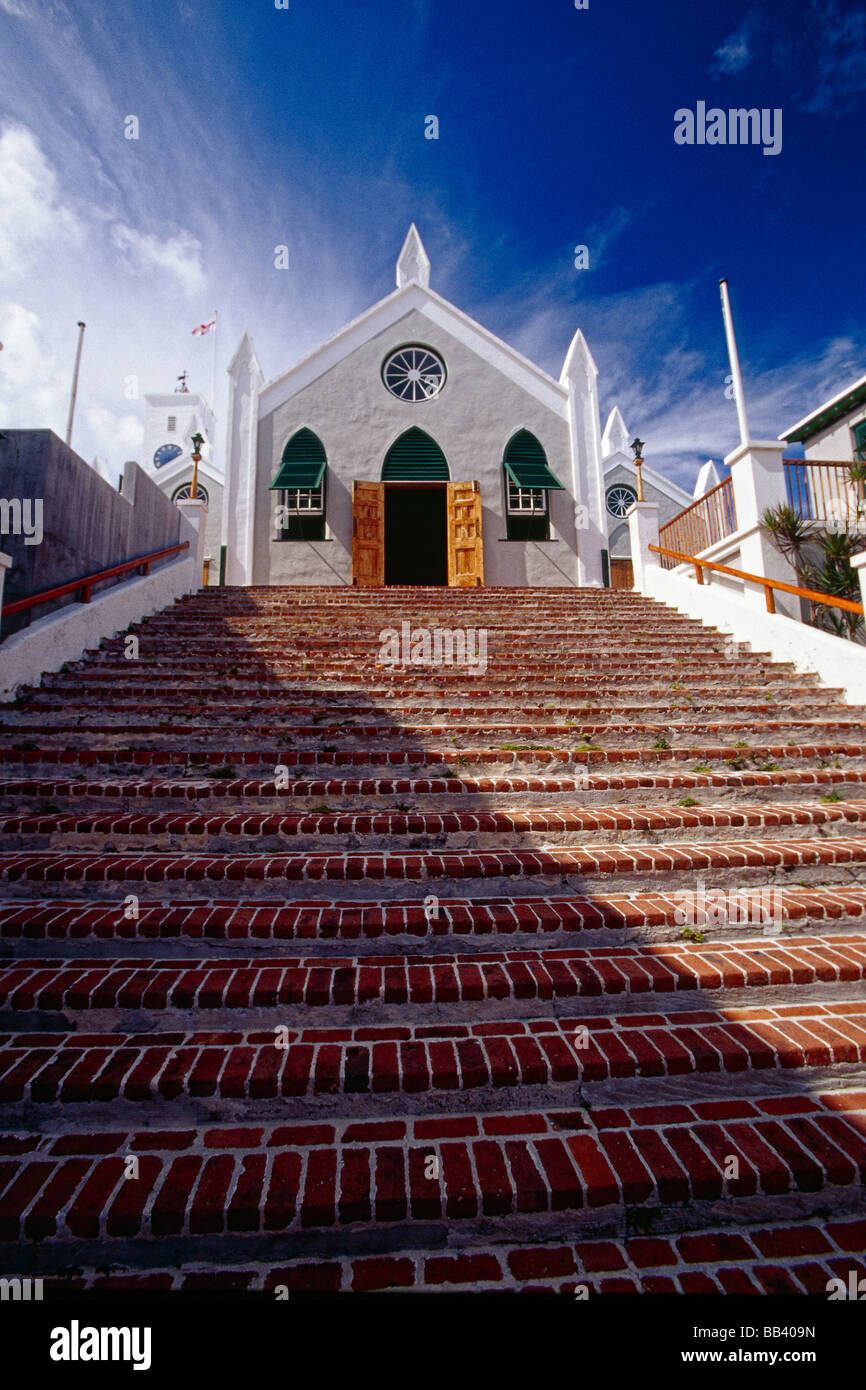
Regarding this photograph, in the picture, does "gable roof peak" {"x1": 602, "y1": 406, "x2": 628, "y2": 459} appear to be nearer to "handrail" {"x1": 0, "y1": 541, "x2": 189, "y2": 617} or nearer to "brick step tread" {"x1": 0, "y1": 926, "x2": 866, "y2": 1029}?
"handrail" {"x1": 0, "y1": 541, "x2": 189, "y2": 617}

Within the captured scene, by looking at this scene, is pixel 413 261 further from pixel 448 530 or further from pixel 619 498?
pixel 619 498

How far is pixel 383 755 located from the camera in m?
4.45

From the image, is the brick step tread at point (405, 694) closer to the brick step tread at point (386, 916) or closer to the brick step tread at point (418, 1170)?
the brick step tread at point (386, 916)

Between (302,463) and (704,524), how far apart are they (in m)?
8.43

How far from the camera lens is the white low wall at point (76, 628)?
5.21 m

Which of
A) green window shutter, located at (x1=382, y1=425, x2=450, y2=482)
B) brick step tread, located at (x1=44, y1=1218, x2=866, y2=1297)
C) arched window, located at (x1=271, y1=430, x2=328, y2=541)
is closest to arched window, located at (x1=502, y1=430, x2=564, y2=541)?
green window shutter, located at (x1=382, y1=425, x2=450, y2=482)

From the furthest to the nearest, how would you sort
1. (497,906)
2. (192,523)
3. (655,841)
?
(192,523) → (655,841) → (497,906)

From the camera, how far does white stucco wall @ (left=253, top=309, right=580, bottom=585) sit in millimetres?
12953

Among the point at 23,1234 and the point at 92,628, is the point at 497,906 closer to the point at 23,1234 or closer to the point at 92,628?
the point at 23,1234

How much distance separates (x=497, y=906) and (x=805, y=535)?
8.04m

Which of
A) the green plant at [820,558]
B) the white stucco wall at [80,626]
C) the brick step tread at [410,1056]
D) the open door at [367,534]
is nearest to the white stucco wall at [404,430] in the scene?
the open door at [367,534]

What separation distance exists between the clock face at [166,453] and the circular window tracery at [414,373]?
22.0 meters
